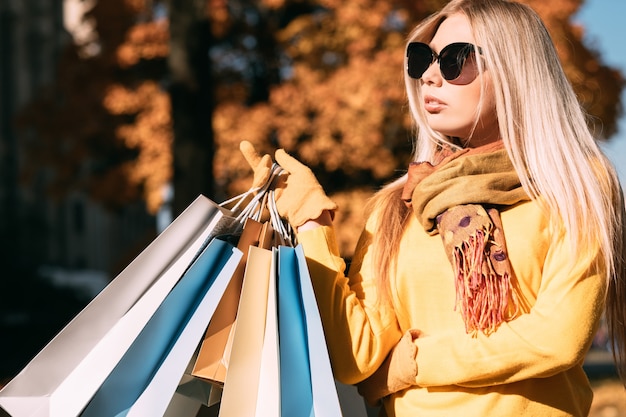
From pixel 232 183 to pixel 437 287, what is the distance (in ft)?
33.6

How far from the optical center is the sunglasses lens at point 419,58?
248 centimetres

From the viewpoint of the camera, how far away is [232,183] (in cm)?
1249

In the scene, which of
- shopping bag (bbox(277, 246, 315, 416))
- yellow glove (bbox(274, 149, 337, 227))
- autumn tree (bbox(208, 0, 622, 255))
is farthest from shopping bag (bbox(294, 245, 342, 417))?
autumn tree (bbox(208, 0, 622, 255))

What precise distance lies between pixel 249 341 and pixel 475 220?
0.66 metres

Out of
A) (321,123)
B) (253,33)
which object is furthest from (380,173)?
(253,33)

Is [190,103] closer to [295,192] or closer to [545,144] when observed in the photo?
[295,192]

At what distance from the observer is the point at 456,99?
7.97 ft

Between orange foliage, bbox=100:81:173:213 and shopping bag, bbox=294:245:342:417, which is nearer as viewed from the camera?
shopping bag, bbox=294:245:342:417

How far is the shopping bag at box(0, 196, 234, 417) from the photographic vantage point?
218 cm

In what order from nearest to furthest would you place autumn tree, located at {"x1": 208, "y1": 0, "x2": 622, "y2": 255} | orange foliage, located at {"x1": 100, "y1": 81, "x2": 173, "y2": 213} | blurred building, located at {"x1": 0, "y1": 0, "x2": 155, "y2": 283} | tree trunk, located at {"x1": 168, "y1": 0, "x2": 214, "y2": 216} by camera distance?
1. tree trunk, located at {"x1": 168, "y1": 0, "x2": 214, "y2": 216}
2. autumn tree, located at {"x1": 208, "y1": 0, "x2": 622, "y2": 255}
3. orange foliage, located at {"x1": 100, "y1": 81, "x2": 173, "y2": 213}
4. blurred building, located at {"x1": 0, "y1": 0, "x2": 155, "y2": 283}

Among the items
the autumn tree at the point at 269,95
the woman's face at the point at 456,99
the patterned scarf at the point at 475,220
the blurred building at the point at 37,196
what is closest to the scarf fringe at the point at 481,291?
the patterned scarf at the point at 475,220

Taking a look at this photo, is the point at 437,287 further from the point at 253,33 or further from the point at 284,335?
the point at 253,33

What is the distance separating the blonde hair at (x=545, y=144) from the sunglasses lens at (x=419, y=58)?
0.14 meters

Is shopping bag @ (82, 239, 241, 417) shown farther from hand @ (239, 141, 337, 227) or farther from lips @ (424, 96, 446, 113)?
lips @ (424, 96, 446, 113)
